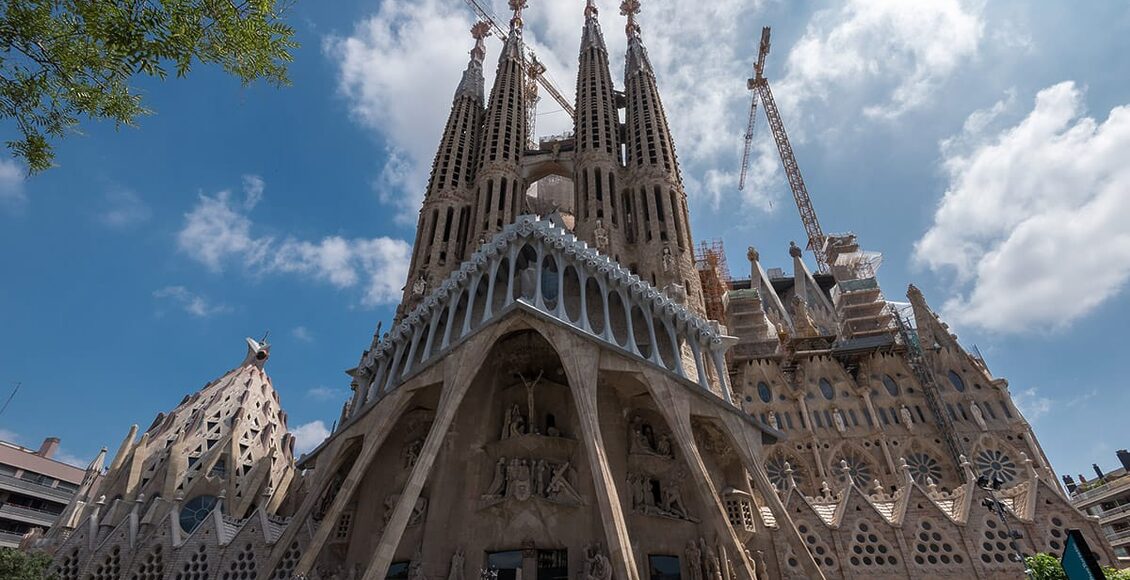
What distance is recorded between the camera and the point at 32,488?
36.6 meters

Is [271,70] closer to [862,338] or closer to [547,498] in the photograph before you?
[547,498]

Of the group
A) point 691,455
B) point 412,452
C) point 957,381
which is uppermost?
point 957,381

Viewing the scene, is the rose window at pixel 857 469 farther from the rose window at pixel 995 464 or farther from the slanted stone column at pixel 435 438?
the slanted stone column at pixel 435 438

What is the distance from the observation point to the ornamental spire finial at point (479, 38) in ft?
142

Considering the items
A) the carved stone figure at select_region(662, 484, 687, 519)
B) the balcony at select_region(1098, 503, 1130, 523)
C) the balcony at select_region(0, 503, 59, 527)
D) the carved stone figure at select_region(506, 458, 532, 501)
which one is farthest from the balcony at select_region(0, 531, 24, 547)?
the balcony at select_region(1098, 503, 1130, 523)

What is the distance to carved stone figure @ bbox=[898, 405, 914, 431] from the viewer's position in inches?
1048

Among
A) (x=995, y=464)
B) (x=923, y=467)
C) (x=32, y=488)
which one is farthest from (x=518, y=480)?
(x=32, y=488)

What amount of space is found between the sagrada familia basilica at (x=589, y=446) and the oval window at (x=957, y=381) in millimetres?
108

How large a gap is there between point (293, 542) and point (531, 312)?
1178 cm

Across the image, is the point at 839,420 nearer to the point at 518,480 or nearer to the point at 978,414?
the point at 978,414

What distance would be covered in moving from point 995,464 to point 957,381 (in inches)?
183

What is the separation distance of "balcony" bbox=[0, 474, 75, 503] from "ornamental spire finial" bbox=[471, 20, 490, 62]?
44.5 meters

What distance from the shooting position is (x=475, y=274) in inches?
810

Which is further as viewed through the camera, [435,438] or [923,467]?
[923,467]
